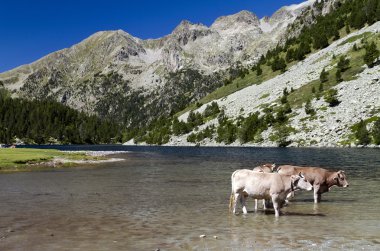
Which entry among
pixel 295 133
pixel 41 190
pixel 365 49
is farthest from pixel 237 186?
pixel 365 49

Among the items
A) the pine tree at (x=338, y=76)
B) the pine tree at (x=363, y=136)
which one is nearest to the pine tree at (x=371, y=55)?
the pine tree at (x=338, y=76)

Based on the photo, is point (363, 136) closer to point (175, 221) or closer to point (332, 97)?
point (332, 97)

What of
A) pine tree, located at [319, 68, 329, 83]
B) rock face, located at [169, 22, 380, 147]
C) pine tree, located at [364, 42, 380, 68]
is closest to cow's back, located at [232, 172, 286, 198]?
rock face, located at [169, 22, 380, 147]

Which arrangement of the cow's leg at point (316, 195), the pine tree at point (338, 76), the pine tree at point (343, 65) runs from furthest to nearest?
the pine tree at point (343, 65)
the pine tree at point (338, 76)
the cow's leg at point (316, 195)

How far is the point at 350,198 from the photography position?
27.6m

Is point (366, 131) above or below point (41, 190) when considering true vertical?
above

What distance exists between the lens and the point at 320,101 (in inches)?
5310

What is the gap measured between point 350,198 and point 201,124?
155m

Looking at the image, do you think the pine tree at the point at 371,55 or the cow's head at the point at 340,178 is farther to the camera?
the pine tree at the point at 371,55

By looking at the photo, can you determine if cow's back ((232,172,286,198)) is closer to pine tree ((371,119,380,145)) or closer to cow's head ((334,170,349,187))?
cow's head ((334,170,349,187))

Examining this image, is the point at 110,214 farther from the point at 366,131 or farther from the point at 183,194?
the point at 366,131

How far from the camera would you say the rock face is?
373ft

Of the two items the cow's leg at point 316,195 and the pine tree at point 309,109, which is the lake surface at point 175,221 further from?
the pine tree at point 309,109

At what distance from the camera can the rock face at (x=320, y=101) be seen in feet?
373
